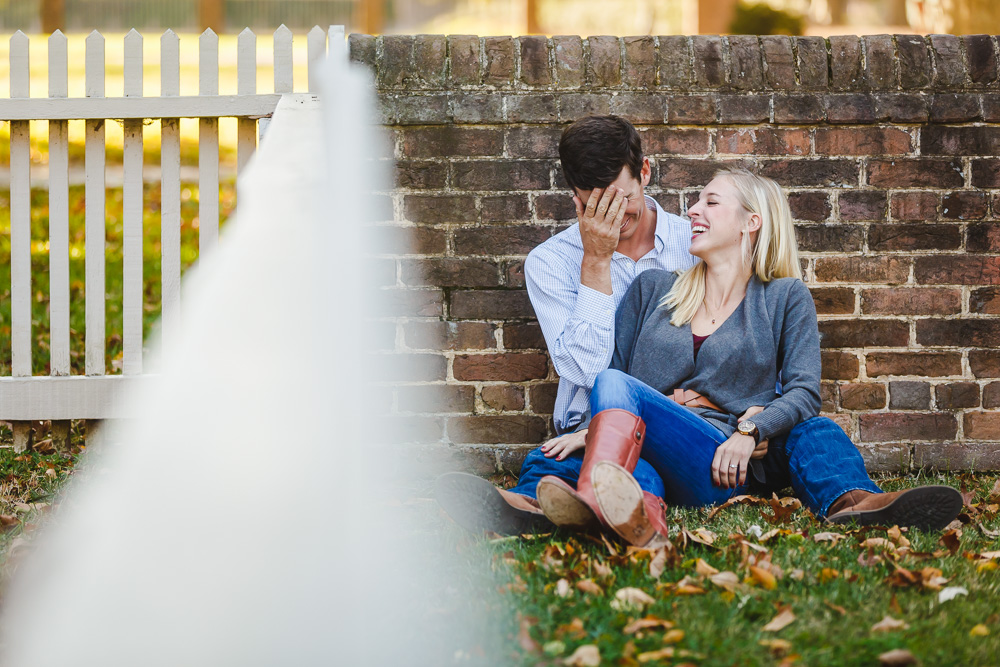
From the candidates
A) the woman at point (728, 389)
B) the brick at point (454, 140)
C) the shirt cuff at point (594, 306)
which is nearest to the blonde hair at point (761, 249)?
the woman at point (728, 389)

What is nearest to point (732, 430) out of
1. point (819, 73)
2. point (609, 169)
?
point (609, 169)

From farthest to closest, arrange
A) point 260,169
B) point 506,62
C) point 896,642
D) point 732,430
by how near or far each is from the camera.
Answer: point 506,62, point 732,430, point 260,169, point 896,642

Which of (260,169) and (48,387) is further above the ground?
(260,169)

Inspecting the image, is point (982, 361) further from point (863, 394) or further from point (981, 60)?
point (981, 60)

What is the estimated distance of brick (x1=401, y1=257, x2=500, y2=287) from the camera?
345cm

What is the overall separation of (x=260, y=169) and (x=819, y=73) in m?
2.12

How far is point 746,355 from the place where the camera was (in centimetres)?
300

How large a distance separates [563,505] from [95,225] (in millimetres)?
2331

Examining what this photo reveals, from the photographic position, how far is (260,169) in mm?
2508

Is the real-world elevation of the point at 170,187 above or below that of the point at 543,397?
above

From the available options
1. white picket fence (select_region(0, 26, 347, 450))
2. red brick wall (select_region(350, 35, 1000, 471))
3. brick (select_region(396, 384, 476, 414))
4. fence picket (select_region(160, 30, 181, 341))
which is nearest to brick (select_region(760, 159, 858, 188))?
red brick wall (select_region(350, 35, 1000, 471))

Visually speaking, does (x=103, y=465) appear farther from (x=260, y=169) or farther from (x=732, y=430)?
(x=732, y=430)

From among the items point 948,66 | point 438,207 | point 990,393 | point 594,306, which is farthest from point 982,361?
point 438,207

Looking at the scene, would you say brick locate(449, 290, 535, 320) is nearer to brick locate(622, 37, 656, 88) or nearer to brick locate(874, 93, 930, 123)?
brick locate(622, 37, 656, 88)
